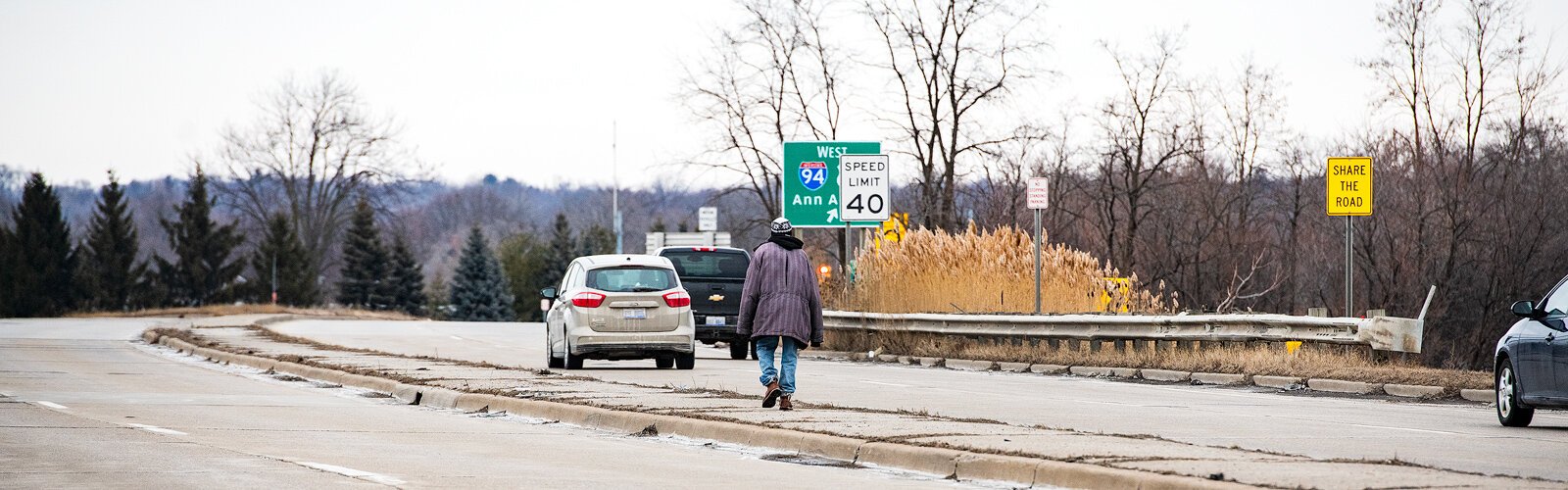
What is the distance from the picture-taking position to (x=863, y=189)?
1250 inches

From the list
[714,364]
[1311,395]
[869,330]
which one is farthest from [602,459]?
[869,330]

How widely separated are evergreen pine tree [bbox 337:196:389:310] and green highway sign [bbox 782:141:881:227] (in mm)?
71898

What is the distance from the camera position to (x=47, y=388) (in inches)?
739

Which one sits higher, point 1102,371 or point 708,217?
point 708,217

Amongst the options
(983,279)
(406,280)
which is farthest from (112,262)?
(983,279)

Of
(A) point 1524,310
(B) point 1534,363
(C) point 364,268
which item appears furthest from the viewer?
(C) point 364,268

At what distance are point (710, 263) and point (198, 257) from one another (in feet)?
227

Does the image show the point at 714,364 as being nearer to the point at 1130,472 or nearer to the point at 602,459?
the point at 602,459

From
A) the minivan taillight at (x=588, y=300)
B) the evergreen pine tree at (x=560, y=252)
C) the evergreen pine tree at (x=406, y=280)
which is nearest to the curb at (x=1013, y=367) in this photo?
the minivan taillight at (x=588, y=300)

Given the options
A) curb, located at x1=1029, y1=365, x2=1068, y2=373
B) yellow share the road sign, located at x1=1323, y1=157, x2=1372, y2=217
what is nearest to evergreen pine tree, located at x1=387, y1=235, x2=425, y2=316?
curb, located at x1=1029, y1=365, x2=1068, y2=373

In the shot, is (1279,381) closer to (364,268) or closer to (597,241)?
(364,268)

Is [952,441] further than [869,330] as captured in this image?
No

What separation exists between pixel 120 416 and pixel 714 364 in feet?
40.1

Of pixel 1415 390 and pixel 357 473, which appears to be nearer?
pixel 357 473
